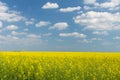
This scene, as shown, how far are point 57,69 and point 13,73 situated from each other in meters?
1.70

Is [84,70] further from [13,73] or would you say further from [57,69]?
[13,73]

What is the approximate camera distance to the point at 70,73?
1097 centimetres

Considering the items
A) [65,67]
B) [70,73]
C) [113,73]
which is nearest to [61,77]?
Answer: [70,73]

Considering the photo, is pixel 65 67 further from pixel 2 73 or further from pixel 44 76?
pixel 2 73

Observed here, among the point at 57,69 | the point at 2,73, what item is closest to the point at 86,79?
the point at 57,69

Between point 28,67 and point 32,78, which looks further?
point 28,67

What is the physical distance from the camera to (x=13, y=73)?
11.3m

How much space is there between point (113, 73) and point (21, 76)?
11.6ft

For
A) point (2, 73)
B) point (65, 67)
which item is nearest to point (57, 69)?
point (65, 67)

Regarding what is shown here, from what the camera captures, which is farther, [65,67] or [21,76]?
[65,67]

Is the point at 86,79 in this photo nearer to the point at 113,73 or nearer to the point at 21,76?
the point at 113,73

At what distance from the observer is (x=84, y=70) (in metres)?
11.8

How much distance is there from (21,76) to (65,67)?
6.01 feet

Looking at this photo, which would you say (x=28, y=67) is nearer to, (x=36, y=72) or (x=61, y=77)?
(x=36, y=72)
